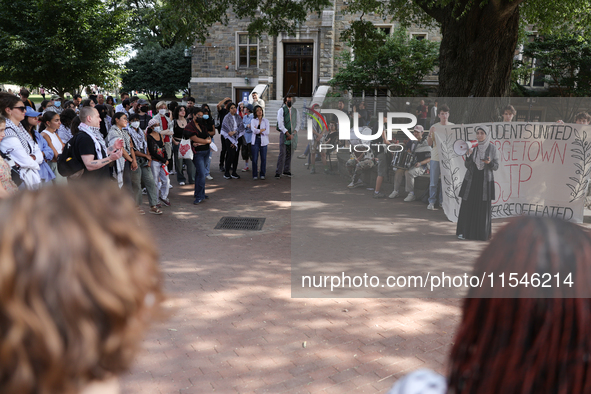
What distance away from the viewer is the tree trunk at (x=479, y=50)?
10.3 m

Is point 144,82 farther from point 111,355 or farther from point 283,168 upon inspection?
point 111,355

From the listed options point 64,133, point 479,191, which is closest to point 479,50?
point 479,191

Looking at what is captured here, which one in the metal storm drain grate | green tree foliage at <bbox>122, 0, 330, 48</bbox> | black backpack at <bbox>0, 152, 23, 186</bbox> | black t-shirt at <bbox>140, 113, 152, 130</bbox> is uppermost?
green tree foliage at <bbox>122, 0, 330, 48</bbox>

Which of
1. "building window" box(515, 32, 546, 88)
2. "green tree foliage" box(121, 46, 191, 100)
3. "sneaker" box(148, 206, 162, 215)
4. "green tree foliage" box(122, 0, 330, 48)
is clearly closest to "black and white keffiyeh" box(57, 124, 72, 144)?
"sneaker" box(148, 206, 162, 215)

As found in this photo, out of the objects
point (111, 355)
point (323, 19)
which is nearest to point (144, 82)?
point (323, 19)

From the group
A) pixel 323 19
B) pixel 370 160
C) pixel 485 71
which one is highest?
pixel 323 19

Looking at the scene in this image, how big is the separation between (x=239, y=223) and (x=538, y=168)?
5554 millimetres

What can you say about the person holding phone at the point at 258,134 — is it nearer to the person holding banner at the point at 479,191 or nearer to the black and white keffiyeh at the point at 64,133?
the black and white keffiyeh at the point at 64,133

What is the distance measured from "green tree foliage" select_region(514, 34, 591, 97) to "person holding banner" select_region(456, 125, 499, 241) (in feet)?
58.7

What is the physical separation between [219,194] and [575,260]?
34.5 ft

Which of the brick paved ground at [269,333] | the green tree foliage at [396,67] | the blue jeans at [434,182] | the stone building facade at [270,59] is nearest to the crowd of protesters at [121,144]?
the brick paved ground at [269,333]

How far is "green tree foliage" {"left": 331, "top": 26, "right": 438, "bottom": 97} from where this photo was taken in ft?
85.5

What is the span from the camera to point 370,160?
39.8ft

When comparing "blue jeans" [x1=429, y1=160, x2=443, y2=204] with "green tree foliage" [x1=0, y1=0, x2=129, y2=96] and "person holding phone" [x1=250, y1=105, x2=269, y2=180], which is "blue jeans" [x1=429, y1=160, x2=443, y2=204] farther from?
"green tree foliage" [x1=0, y1=0, x2=129, y2=96]
